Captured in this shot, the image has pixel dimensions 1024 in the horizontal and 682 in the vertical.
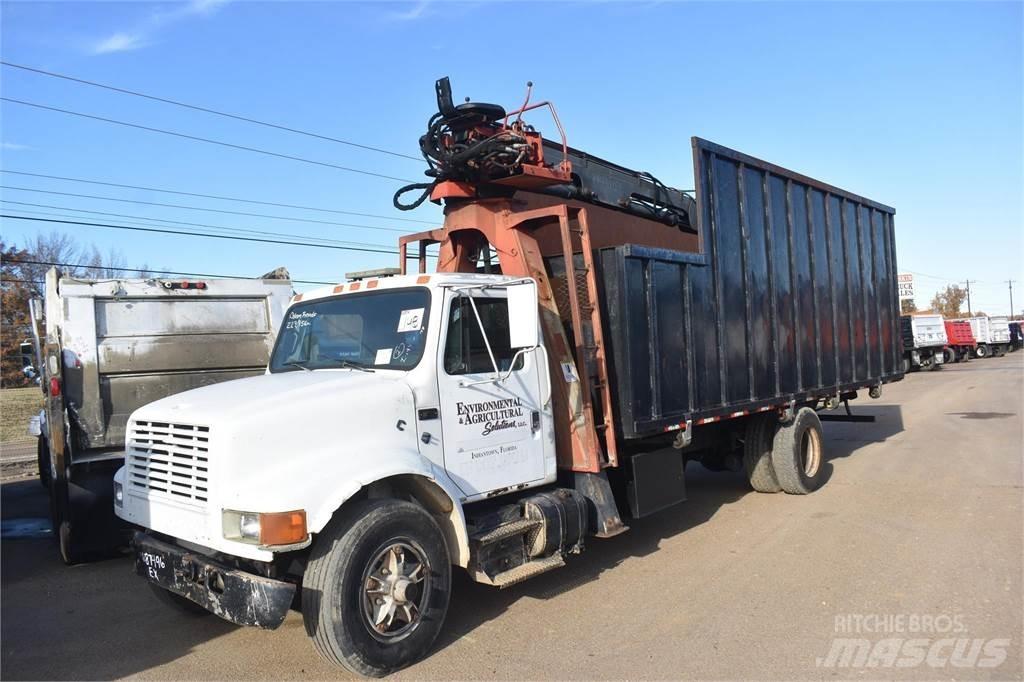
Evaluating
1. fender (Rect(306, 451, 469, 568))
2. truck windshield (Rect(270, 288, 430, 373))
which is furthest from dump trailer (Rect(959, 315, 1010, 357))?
fender (Rect(306, 451, 469, 568))

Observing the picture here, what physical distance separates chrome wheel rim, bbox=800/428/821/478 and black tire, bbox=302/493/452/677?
6164 millimetres

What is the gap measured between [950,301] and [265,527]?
364 feet

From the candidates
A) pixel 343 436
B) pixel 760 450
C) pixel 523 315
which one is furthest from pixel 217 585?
pixel 760 450

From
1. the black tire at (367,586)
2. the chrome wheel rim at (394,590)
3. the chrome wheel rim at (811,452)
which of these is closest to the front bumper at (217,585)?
the black tire at (367,586)

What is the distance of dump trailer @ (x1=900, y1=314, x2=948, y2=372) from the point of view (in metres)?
35.4

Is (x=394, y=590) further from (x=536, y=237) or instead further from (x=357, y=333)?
(x=536, y=237)

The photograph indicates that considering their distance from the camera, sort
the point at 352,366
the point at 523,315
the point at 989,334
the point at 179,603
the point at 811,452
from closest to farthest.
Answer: the point at 523,315 < the point at 352,366 < the point at 179,603 < the point at 811,452 < the point at 989,334

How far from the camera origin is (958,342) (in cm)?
4116

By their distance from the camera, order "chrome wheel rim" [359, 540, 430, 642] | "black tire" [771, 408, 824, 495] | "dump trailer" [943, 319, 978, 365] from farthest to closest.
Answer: "dump trailer" [943, 319, 978, 365] → "black tire" [771, 408, 824, 495] → "chrome wheel rim" [359, 540, 430, 642]

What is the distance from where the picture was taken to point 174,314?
7.82 meters

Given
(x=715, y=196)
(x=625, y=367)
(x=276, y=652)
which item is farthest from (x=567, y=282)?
(x=276, y=652)

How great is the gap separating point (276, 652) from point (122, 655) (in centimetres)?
100

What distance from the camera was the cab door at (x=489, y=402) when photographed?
5070mm

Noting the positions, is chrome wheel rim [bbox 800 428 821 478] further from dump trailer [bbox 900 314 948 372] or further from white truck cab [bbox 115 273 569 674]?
dump trailer [bbox 900 314 948 372]
